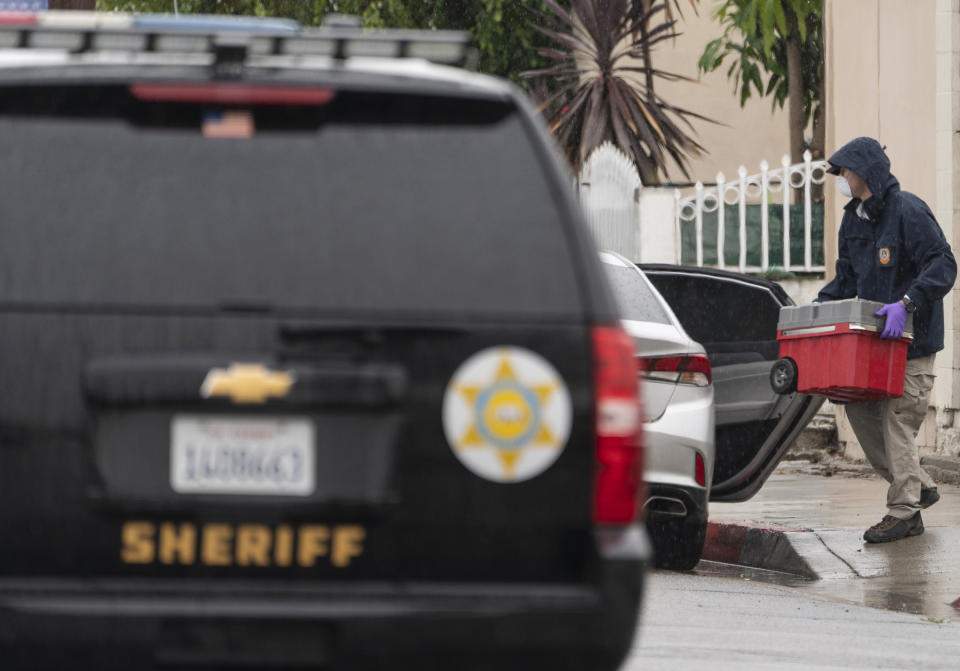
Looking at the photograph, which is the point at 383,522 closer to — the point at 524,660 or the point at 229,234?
the point at 524,660

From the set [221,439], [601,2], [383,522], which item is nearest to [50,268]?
[221,439]

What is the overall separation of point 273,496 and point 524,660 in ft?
1.95

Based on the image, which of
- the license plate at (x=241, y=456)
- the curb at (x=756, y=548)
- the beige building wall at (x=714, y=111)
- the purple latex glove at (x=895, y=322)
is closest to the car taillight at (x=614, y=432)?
the license plate at (x=241, y=456)

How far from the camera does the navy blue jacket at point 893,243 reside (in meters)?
9.01

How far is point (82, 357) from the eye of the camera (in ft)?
10.9

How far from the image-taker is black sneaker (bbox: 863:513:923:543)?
900 centimetres

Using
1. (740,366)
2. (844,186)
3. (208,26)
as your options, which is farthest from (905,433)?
(208,26)

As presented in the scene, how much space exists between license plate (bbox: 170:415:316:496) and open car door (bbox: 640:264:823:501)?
5.62m

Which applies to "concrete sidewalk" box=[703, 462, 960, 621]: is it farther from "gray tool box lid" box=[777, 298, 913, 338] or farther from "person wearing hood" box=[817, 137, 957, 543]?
"gray tool box lid" box=[777, 298, 913, 338]

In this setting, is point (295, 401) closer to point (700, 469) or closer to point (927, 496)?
point (700, 469)

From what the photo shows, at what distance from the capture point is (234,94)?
349 centimetres

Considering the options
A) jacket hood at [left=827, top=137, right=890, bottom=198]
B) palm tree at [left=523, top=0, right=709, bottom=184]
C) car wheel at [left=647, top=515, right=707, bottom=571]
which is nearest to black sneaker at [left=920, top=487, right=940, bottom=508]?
car wheel at [left=647, top=515, right=707, bottom=571]

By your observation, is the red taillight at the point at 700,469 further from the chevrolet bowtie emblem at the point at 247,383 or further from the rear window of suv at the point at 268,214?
the chevrolet bowtie emblem at the point at 247,383

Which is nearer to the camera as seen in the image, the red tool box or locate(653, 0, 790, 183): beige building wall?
the red tool box
